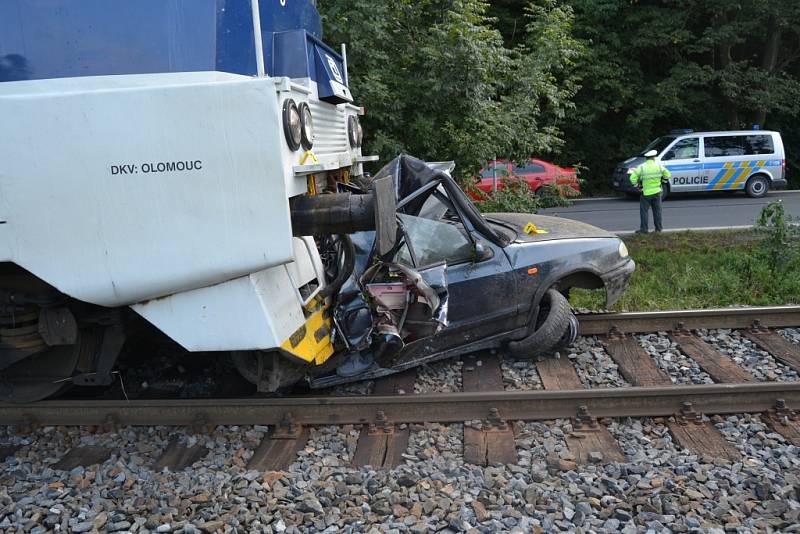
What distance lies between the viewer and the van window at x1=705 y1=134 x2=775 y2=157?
18.8 meters

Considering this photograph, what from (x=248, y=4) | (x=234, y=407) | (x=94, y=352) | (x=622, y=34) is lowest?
(x=234, y=407)

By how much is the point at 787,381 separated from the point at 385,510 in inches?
134

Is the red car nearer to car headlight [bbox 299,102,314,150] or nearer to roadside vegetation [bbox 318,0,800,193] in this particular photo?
roadside vegetation [bbox 318,0,800,193]

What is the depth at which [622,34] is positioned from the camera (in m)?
22.0

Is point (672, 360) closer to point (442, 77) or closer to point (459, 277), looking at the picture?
point (459, 277)

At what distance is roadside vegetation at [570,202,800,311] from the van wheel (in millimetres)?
11010

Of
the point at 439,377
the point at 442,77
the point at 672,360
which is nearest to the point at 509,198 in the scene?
the point at 442,77

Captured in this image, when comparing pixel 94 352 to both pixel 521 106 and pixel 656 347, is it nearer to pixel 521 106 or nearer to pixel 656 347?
pixel 656 347

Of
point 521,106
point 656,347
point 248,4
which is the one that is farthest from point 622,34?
point 248,4

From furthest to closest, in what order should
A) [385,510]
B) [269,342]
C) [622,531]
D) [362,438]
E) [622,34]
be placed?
[622,34], [362,438], [269,342], [385,510], [622,531]

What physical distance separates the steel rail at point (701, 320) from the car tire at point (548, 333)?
79cm

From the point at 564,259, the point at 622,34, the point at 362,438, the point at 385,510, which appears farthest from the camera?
the point at 622,34

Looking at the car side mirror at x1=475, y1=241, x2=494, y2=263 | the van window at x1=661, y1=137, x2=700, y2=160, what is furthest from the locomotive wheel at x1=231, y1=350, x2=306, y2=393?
the van window at x1=661, y1=137, x2=700, y2=160

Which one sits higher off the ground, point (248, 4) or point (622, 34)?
point (622, 34)
